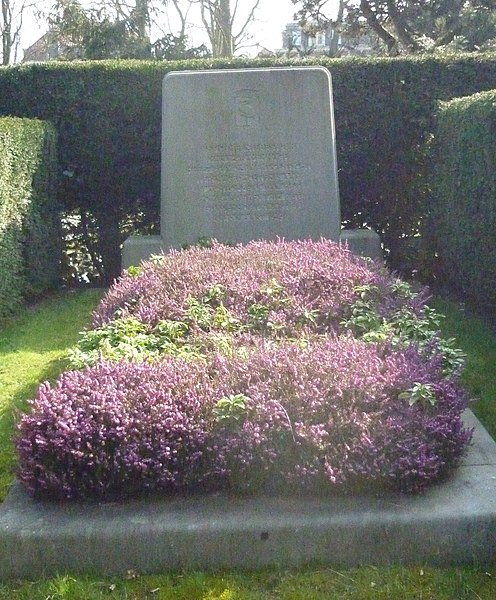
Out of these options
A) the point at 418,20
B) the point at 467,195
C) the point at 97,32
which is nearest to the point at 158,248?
the point at 467,195

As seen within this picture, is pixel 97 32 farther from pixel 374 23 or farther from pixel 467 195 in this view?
pixel 467 195

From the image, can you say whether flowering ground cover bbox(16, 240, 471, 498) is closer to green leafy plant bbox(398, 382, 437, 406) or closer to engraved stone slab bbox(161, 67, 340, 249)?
green leafy plant bbox(398, 382, 437, 406)

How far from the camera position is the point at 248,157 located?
8227 millimetres

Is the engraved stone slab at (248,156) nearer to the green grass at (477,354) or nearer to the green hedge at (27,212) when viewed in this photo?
the green hedge at (27,212)

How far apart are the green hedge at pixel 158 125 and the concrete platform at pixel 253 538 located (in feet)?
20.5

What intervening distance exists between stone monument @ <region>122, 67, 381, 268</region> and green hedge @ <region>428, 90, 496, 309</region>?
2.82ft

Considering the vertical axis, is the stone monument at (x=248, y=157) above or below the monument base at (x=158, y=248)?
above

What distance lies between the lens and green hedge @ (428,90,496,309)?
21.2 feet

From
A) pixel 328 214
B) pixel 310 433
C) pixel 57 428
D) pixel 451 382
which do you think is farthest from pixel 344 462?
pixel 328 214

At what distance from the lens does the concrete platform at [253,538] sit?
299 centimetres

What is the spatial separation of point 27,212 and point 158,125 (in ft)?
6.17

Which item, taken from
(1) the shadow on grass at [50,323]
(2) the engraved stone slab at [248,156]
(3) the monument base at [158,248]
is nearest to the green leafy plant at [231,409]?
(1) the shadow on grass at [50,323]

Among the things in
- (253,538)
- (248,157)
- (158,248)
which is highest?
(248,157)

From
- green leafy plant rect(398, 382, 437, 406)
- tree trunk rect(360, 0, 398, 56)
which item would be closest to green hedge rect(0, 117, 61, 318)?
green leafy plant rect(398, 382, 437, 406)
